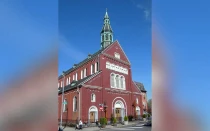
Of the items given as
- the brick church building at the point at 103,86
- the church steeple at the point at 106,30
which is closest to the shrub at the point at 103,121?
the brick church building at the point at 103,86

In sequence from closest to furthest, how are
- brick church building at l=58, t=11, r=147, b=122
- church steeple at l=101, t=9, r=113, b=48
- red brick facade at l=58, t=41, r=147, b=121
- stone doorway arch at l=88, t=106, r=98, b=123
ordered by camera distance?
church steeple at l=101, t=9, r=113, b=48 < brick church building at l=58, t=11, r=147, b=122 < red brick facade at l=58, t=41, r=147, b=121 < stone doorway arch at l=88, t=106, r=98, b=123

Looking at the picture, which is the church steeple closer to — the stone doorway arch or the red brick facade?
the red brick facade

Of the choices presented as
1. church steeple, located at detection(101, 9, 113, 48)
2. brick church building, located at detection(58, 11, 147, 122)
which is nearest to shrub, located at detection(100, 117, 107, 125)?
brick church building, located at detection(58, 11, 147, 122)

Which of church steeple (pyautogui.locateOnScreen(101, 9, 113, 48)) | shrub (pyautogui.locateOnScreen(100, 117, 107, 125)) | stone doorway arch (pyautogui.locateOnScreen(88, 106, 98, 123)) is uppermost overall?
church steeple (pyautogui.locateOnScreen(101, 9, 113, 48))

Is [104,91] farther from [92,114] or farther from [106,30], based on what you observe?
[106,30]

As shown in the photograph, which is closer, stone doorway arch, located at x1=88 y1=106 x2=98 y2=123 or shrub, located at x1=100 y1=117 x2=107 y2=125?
shrub, located at x1=100 y1=117 x2=107 y2=125

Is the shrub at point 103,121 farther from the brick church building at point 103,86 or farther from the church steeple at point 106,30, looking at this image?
the church steeple at point 106,30

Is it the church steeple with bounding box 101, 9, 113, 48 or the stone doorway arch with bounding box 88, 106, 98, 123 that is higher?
the church steeple with bounding box 101, 9, 113, 48

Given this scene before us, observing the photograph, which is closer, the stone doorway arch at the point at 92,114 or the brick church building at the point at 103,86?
the brick church building at the point at 103,86
